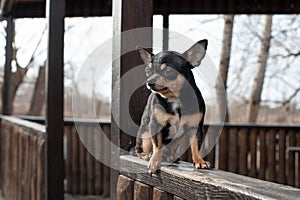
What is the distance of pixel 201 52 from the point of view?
259 centimetres

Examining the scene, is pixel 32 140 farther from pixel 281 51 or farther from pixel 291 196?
pixel 281 51

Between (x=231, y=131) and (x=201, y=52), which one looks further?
(x=231, y=131)

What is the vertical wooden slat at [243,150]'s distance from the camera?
8414mm

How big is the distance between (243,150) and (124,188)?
547 cm

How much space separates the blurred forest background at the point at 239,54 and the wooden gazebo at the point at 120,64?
5256 millimetres

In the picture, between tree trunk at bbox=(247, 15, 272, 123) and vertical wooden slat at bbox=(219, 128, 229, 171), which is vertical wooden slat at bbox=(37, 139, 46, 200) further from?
tree trunk at bbox=(247, 15, 272, 123)

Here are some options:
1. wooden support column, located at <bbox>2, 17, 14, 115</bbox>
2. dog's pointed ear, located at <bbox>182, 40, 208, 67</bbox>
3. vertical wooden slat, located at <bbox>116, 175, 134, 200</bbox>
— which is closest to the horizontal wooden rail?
vertical wooden slat, located at <bbox>116, 175, 134, 200</bbox>

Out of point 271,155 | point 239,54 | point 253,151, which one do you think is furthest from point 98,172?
point 239,54

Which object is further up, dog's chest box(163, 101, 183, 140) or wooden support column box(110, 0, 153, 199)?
wooden support column box(110, 0, 153, 199)

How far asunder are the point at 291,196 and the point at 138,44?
159 cm

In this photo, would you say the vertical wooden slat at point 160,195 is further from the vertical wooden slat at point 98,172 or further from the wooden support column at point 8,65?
the wooden support column at point 8,65

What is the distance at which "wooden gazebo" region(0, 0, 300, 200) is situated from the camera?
2.39 meters

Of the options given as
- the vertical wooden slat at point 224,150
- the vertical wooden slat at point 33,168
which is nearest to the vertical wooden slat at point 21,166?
the vertical wooden slat at point 33,168

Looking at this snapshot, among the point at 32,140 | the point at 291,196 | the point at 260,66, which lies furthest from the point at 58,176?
the point at 260,66
